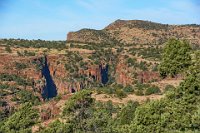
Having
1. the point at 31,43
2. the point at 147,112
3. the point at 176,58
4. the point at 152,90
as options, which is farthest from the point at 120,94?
the point at 31,43

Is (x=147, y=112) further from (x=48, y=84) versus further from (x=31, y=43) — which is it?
(x=31, y=43)

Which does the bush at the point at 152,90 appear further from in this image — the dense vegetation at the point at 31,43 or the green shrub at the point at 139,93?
the dense vegetation at the point at 31,43

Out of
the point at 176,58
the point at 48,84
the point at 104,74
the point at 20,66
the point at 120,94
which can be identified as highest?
the point at 176,58

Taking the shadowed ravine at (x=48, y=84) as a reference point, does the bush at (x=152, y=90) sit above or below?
above

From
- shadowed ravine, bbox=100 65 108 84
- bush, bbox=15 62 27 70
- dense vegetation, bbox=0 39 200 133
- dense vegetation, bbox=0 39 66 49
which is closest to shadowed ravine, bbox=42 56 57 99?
bush, bbox=15 62 27 70

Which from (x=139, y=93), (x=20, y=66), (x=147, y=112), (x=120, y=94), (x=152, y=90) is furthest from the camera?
(x=20, y=66)

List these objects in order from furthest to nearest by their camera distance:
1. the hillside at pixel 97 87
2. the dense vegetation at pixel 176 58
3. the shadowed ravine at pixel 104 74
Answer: the shadowed ravine at pixel 104 74 < the dense vegetation at pixel 176 58 < the hillside at pixel 97 87

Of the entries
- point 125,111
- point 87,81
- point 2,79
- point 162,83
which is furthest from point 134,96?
point 87,81

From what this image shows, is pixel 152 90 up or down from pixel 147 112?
down

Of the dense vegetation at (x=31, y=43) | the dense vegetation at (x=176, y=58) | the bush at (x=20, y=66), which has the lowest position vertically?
the bush at (x=20, y=66)

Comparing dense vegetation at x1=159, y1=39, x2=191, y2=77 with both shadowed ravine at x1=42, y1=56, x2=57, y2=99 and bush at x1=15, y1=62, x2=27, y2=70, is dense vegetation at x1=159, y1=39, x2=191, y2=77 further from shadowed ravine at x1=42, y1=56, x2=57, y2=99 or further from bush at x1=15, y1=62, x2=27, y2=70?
shadowed ravine at x1=42, y1=56, x2=57, y2=99

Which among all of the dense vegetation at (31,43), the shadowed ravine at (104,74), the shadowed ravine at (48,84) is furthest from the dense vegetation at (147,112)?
the dense vegetation at (31,43)

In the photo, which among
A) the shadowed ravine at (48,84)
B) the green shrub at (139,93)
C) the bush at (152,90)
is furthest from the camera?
the shadowed ravine at (48,84)

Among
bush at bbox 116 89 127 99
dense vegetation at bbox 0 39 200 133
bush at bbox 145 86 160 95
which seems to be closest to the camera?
dense vegetation at bbox 0 39 200 133
